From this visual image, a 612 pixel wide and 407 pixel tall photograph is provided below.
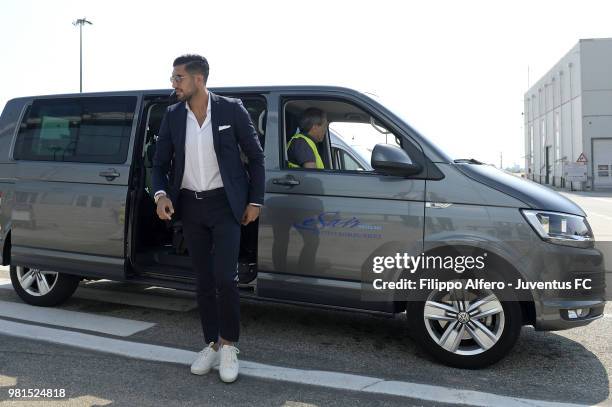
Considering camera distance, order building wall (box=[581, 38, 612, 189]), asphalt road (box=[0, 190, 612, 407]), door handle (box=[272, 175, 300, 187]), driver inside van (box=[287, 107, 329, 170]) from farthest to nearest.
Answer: building wall (box=[581, 38, 612, 189]), driver inside van (box=[287, 107, 329, 170]), door handle (box=[272, 175, 300, 187]), asphalt road (box=[0, 190, 612, 407])

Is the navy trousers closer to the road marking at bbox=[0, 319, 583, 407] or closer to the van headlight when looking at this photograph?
the road marking at bbox=[0, 319, 583, 407]

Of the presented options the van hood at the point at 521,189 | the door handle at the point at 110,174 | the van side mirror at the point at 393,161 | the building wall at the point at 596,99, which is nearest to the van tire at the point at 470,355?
the van hood at the point at 521,189

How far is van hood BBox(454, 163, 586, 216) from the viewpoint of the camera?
3.46m

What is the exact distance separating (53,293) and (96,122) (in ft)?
5.33

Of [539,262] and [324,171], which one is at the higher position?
[324,171]

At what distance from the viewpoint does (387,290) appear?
146 inches

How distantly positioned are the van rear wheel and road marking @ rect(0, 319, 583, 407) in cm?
79

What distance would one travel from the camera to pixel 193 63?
3.30 m

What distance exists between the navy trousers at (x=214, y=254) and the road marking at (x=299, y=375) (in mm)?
330

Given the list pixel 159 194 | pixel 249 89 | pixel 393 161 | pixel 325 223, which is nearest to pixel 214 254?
pixel 159 194

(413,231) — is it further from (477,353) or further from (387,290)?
(477,353)

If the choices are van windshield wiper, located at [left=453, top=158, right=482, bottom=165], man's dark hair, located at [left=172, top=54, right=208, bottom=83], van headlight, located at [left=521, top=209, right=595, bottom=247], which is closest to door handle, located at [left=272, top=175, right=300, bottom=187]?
man's dark hair, located at [left=172, top=54, right=208, bottom=83]

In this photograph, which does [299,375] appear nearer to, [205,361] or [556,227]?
[205,361]

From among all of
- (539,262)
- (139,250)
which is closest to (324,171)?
(539,262)
